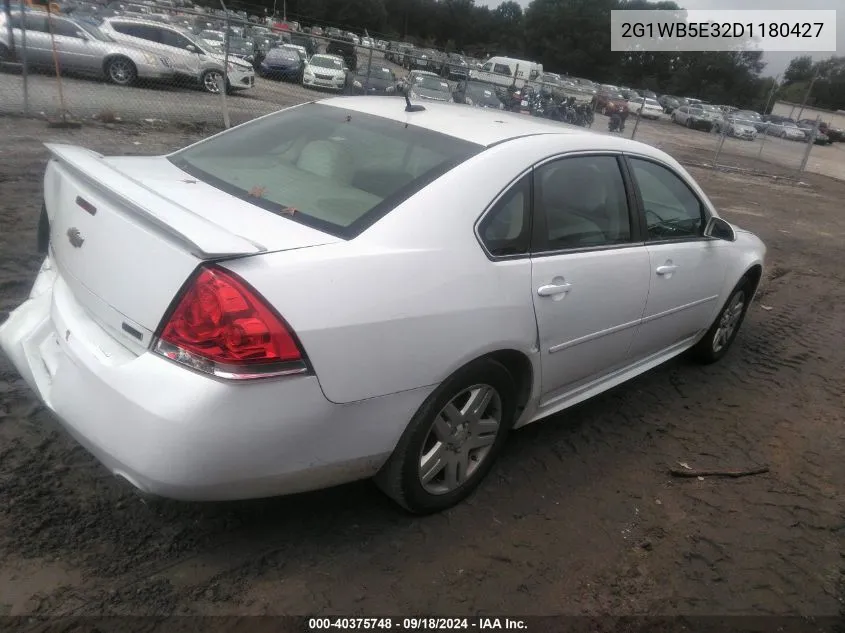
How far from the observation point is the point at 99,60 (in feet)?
45.6

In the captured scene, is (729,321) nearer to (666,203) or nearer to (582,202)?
(666,203)

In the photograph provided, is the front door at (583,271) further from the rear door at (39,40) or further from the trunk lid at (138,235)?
the rear door at (39,40)

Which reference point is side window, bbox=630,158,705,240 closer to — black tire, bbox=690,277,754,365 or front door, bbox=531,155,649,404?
front door, bbox=531,155,649,404

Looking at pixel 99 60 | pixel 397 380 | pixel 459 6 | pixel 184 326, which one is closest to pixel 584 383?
pixel 397 380

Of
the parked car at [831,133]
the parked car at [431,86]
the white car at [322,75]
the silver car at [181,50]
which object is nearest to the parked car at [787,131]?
the parked car at [831,133]

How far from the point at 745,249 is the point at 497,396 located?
261 cm

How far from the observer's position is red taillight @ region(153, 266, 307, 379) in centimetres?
194

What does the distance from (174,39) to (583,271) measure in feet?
51.4

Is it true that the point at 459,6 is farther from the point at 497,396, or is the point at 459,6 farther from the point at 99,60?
the point at 497,396

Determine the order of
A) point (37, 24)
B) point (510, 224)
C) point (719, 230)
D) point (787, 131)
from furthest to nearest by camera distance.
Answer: point (787, 131), point (37, 24), point (719, 230), point (510, 224)

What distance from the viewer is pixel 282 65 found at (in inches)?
875

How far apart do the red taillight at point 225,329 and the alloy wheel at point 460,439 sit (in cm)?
78

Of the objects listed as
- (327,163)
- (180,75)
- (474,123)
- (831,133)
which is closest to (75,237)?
(327,163)

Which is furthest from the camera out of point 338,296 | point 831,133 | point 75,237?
point 831,133
